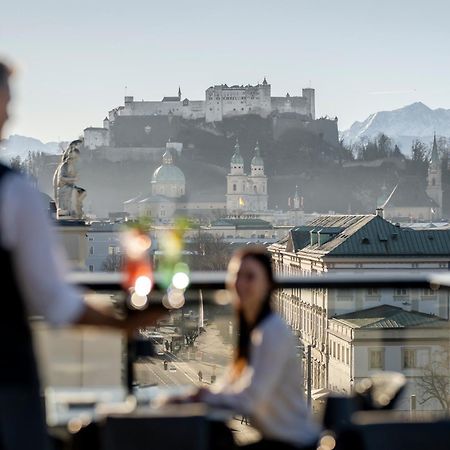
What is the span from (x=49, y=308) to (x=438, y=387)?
90.9 inches

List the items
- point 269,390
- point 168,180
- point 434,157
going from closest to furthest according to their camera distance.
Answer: point 269,390 → point 168,180 → point 434,157

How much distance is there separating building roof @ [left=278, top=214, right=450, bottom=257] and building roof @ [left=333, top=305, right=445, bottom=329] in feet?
125

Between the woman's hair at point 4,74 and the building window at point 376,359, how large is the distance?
2.09 m

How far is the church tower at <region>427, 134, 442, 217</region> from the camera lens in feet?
447

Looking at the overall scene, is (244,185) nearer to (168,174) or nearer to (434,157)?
(168,174)

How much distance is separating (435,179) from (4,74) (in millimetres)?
136504

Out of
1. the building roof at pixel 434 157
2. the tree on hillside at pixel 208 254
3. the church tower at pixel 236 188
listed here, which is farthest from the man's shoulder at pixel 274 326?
the building roof at pixel 434 157

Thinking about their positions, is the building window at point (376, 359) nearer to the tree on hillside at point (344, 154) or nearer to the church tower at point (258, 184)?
the church tower at point (258, 184)

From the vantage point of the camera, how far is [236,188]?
443 feet

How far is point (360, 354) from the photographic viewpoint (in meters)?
4.62

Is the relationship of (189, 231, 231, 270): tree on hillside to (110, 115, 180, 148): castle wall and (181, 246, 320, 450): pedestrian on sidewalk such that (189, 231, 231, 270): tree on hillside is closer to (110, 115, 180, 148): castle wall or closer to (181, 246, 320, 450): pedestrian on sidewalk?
(110, 115, 180, 148): castle wall

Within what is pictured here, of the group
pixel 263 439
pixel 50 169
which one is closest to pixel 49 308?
pixel 263 439

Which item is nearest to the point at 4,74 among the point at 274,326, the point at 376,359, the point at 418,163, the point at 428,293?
the point at 274,326

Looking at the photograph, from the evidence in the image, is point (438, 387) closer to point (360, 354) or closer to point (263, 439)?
point (360, 354)
